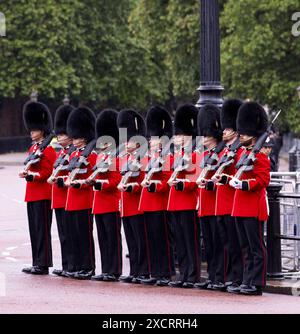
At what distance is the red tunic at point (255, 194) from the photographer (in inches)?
492

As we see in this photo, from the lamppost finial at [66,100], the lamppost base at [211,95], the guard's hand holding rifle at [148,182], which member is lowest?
Result: the guard's hand holding rifle at [148,182]

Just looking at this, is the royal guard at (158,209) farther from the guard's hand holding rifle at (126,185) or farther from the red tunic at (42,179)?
the red tunic at (42,179)

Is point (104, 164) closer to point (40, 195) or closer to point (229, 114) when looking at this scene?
point (40, 195)

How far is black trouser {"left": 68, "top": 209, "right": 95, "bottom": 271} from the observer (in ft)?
47.2

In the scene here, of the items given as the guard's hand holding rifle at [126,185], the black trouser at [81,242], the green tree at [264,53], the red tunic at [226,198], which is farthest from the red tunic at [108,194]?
the green tree at [264,53]

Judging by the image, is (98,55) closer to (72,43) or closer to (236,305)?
(72,43)

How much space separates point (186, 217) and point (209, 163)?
64 cm

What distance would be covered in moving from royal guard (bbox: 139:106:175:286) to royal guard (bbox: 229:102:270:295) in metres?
1.12

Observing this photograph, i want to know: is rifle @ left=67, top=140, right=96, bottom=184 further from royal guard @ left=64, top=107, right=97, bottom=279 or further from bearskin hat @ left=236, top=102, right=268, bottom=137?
bearskin hat @ left=236, top=102, right=268, bottom=137

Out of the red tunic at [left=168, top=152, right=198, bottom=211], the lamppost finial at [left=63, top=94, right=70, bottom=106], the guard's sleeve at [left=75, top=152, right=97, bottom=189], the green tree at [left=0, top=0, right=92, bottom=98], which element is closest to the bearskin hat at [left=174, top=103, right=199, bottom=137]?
the red tunic at [left=168, top=152, right=198, bottom=211]

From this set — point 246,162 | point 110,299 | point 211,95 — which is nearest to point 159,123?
point 211,95

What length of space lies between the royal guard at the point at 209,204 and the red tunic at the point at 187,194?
96 millimetres

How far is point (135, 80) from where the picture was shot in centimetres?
5475
